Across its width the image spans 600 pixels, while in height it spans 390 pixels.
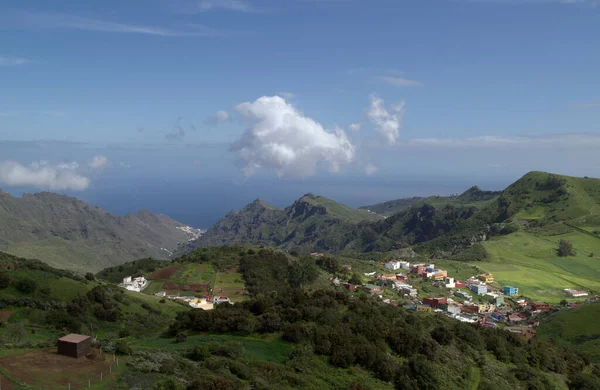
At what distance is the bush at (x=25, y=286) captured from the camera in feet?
106

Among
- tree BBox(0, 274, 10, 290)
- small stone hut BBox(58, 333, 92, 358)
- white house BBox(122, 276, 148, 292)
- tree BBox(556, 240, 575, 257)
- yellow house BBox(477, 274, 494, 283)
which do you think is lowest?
yellow house BBox(477, 274, 494, 283)

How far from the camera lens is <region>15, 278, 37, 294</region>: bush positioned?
3231 centimetres

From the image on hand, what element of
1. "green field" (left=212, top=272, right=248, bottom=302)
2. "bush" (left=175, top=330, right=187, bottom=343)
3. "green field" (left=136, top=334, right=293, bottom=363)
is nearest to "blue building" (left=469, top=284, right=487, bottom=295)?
"green field" (left=212, top=272, right=248, bottom=302)

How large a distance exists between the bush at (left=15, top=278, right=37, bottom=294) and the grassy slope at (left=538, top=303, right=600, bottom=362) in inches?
1807

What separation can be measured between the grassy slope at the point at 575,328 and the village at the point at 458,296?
1.91 m

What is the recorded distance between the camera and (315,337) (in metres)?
21.7

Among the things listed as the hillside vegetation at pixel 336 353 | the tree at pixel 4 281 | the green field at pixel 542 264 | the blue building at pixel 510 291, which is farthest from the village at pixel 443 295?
the hillside vegetation at pixel 336 353

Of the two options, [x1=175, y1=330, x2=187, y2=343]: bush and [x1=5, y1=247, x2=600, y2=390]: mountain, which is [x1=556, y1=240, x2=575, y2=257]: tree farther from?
[x1=175, y1=330, x2=187, y2=343]: bush

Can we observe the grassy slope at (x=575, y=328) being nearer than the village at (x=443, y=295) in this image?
Yes

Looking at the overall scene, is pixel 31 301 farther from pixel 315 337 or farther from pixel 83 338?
pixel 315 337

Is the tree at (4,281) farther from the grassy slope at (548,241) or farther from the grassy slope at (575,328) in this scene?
the grassy slope at (548,241)

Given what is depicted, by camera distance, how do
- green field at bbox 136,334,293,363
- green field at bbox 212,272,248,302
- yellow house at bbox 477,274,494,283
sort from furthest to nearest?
yellow house at bbox 477,274,494,283 → green field at bbox 212,272,248,302 → green field at bbox 136,334,293,363

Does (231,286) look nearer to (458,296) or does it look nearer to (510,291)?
(458,296)

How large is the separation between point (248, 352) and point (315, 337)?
11.5ft
